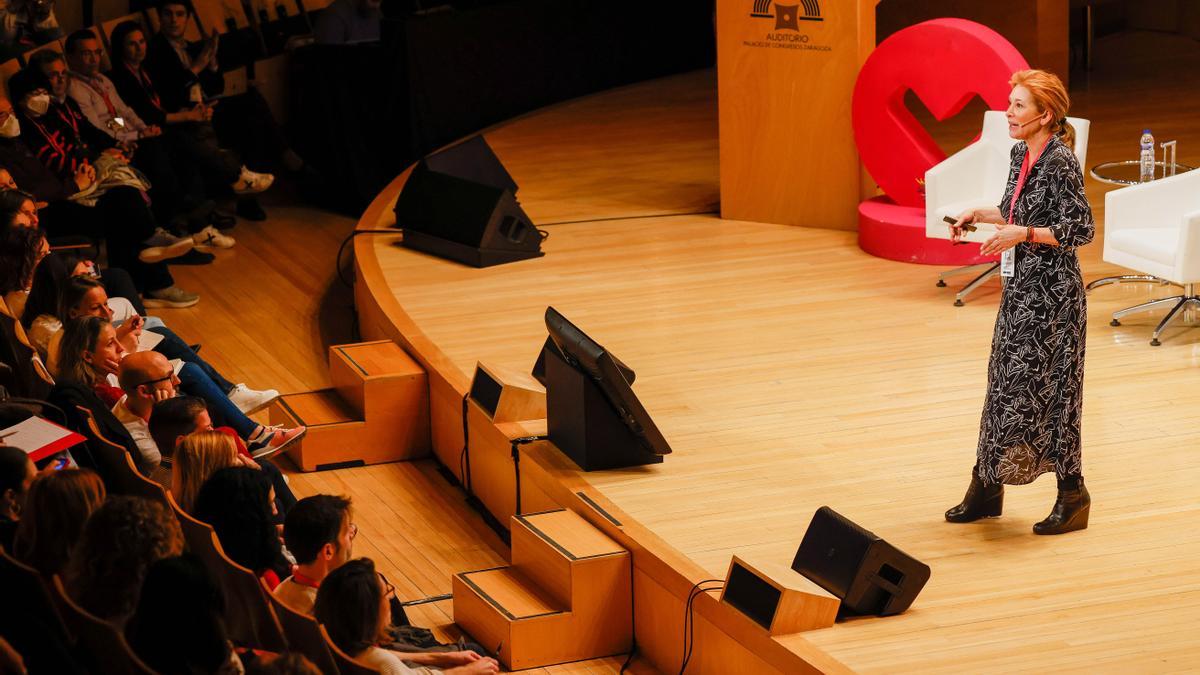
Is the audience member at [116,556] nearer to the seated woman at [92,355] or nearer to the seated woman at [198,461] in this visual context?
the seated woman at [198,461]

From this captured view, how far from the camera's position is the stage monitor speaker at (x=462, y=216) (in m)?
6.81

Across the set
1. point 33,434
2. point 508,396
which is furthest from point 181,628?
point 508,396

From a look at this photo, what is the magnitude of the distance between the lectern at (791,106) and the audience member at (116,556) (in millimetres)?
4311

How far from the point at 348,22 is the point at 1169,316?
465cm

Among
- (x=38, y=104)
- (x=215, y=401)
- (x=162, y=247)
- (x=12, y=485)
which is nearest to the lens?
(x=12, y=485)

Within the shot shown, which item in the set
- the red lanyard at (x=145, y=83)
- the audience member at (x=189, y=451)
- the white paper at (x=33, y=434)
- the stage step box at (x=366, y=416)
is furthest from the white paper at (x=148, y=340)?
the red lanyard at (x=145, y=83)

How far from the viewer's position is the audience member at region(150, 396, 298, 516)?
3881 mm

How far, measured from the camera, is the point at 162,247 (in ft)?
23.7

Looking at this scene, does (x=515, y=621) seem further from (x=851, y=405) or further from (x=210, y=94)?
(x=210, y=94)

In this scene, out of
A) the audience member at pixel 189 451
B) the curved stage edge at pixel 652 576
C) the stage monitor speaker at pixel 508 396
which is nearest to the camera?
the curved stage edge at pixel 652 576

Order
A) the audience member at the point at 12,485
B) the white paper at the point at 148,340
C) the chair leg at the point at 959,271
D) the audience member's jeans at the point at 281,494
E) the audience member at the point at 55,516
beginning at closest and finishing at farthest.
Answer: the audience member at the point at 55,516 < the audience member at the point at 12,485 < the audience member's jeans at the point at 281,494 < the white paper at the point at 148,340 < the chair leg at the point at 959,271

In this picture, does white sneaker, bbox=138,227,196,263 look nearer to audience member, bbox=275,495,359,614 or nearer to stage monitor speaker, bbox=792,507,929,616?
audience member, bbox=275,495,359,614

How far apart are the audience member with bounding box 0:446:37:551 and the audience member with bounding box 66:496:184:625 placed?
432mm

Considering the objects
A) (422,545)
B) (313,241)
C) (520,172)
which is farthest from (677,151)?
(422,545)
